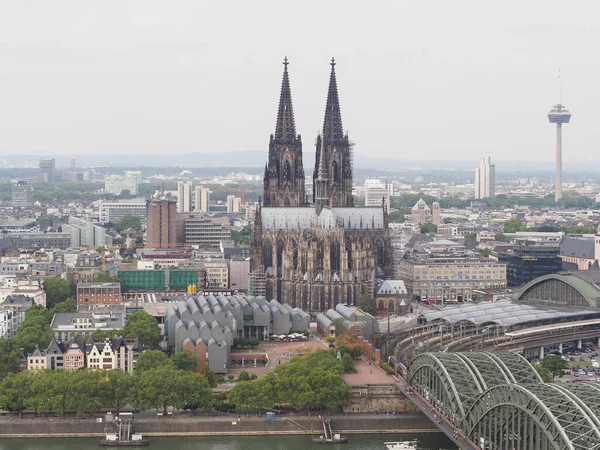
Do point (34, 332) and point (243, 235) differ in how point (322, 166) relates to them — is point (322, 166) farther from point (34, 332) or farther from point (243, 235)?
point (243, 235)

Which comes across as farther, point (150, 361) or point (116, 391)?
point (150, 361)

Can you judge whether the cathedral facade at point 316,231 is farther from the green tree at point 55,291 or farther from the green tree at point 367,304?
the green tree at point 55,291

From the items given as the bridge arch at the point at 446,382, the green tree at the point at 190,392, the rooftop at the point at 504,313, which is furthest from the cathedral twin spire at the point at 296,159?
the green tree at the point at 190,392

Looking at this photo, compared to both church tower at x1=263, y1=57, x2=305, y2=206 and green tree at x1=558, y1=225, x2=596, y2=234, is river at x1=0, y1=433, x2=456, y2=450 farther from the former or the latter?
green tree at x1=558, y1=225, x2=596, y2=234

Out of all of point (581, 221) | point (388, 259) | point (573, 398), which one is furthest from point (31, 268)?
point (581, 221)

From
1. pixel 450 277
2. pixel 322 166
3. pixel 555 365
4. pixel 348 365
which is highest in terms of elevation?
pixel 322 166

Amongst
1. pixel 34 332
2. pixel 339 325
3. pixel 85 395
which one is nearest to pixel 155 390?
pixel 85 395

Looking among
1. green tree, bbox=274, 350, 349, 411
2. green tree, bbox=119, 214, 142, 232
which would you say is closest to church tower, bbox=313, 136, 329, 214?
green tree, bbox=274, 350, 349, 411
